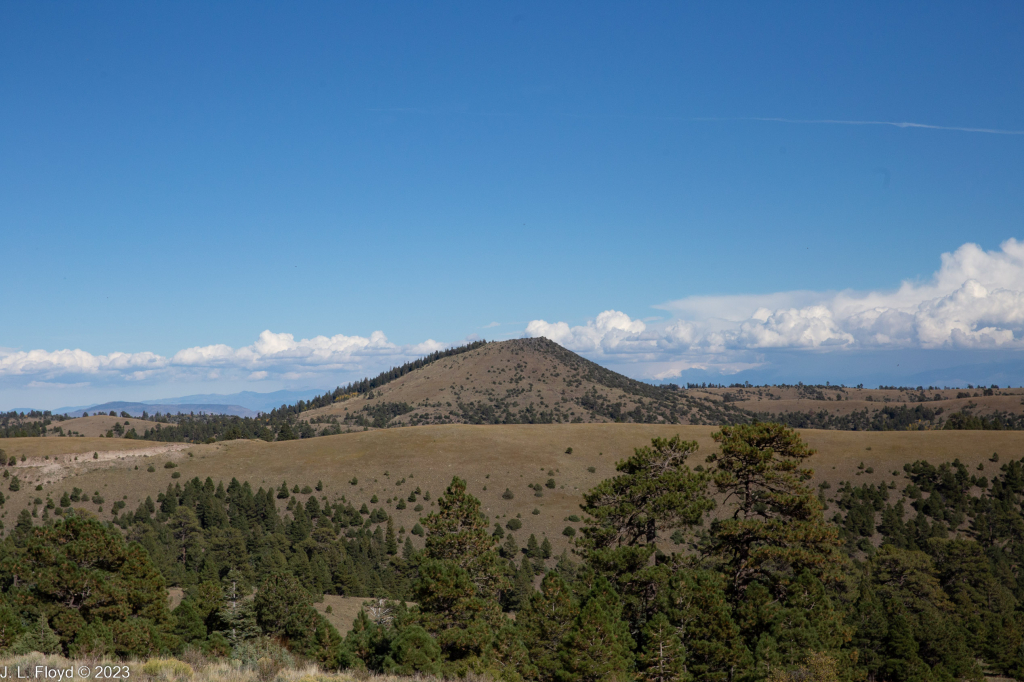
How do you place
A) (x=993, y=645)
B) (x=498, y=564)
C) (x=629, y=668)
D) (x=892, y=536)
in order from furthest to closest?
(x=892, y=536) → (x=993, y=645) → (x=498, y=564) → (x=629, y=668)

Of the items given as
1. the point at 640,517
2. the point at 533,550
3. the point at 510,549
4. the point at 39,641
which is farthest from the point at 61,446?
the point at 640,517

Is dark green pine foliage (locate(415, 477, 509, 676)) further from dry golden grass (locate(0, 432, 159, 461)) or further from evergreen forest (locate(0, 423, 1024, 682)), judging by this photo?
dry golden grass (locate(0, 432, 159, 461))

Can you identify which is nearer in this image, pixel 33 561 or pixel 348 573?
pixel 33 561

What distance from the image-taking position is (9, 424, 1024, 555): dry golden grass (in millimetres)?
99188

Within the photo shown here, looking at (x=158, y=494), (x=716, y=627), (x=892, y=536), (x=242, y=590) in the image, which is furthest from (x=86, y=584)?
(x=892, y=536)

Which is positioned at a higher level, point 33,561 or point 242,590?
point 33,561

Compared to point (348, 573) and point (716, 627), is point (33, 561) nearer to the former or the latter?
point (716, 627)

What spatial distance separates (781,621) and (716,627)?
308 centimetres

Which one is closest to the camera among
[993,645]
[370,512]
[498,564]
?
[498,564]

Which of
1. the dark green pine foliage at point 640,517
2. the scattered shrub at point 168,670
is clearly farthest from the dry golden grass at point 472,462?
the scattered shrub at point 168,670

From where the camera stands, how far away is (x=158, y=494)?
9694 cm

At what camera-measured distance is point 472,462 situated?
4545 inches

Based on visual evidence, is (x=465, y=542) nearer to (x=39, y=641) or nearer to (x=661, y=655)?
(x=661, y=655)

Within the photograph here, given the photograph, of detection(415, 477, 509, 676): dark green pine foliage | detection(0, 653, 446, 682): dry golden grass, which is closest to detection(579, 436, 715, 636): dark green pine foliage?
detection(415, 477, 509, 676): dark green pine foliage
